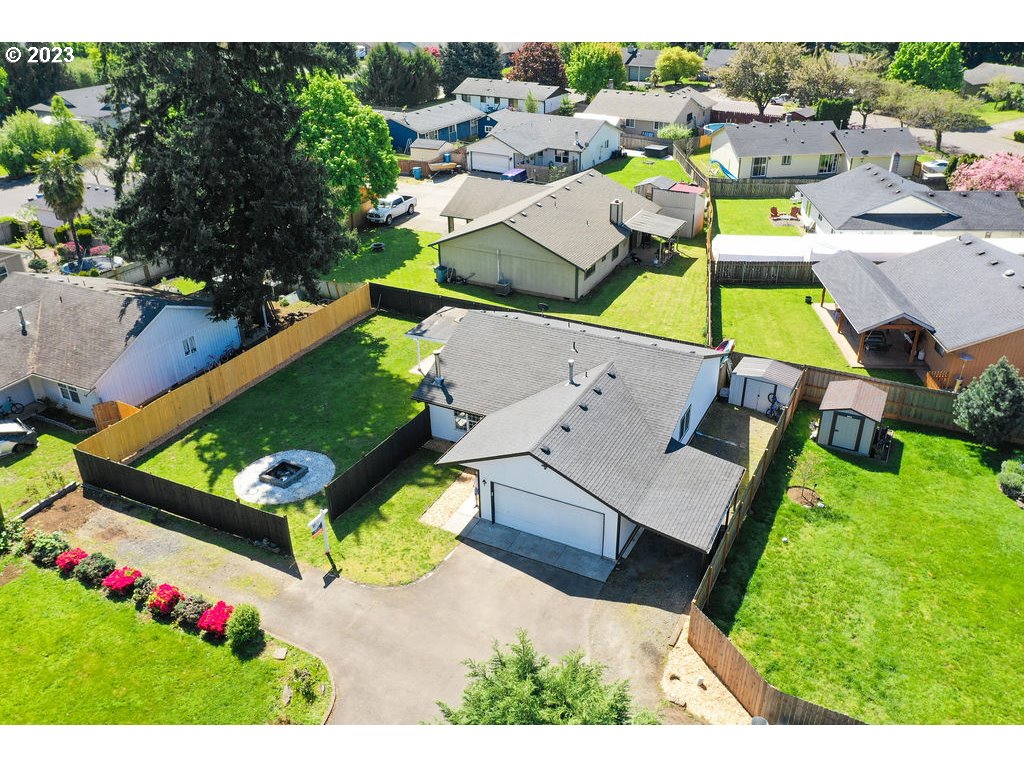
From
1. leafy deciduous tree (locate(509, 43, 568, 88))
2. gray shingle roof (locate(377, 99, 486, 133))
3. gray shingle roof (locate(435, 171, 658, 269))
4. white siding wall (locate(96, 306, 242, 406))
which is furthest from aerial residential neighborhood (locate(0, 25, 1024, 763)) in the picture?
leafy deciduous tree (locate(509, 43, 568, 88))

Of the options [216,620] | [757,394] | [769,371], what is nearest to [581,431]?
[757,394]

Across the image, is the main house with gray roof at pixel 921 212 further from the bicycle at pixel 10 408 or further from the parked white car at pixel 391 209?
the bicycle at pixel 10 408

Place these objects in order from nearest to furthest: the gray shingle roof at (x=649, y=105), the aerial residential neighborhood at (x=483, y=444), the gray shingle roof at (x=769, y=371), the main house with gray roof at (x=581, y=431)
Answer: the aerial residential neighborhood at (x=483, y=444)
the main house with gray roof at (x=581, y=431)
the gray shingle roof at (x=769, y=371)
the gray shingle roof at (x=649, y=105)

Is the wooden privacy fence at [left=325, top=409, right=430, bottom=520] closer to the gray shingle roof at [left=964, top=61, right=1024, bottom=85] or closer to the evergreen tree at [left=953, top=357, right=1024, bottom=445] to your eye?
the evergreen tree at [left=953, top=357, right=1024, bottom=445]

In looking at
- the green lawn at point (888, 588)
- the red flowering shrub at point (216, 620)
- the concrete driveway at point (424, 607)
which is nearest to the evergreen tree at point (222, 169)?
the concrete driveway at point (424, 607)

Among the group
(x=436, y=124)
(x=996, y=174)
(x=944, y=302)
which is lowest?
(x=944, y=302)

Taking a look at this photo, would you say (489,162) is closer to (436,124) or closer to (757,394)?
(436,124)
